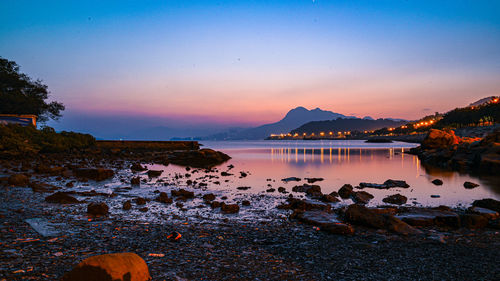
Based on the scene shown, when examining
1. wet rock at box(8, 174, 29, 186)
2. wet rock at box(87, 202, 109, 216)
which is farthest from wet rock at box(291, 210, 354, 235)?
wet rock at box(8, 174, 29, 186)

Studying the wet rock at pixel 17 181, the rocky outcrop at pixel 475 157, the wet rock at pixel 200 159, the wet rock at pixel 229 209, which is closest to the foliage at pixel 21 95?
the wet rock at pixel 200 159

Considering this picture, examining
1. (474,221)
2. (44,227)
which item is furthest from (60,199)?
(474,221)

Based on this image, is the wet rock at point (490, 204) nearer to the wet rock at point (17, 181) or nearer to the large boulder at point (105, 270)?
the large boulder at point (105, 270)

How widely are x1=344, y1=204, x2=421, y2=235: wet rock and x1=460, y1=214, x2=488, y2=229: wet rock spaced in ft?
6.89

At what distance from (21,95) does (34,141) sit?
18.5 m

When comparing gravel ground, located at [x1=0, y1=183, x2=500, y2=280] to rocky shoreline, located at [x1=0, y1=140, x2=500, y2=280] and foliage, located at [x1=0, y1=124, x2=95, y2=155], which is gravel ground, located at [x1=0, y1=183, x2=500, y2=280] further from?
foliage, located at [x1=0, y1=124, x2=95, y2=155]

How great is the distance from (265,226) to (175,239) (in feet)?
9.42

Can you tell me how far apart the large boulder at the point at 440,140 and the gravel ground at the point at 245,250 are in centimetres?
4551

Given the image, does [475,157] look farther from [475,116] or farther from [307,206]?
[475,116]

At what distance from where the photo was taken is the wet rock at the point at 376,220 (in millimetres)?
7875

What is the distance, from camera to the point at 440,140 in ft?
152

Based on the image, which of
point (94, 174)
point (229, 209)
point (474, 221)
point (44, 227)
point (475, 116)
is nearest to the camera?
point (44, 227)

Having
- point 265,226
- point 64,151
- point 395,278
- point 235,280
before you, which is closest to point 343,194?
point 265,226

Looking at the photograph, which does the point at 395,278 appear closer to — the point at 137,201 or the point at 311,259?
the point at 311,259
